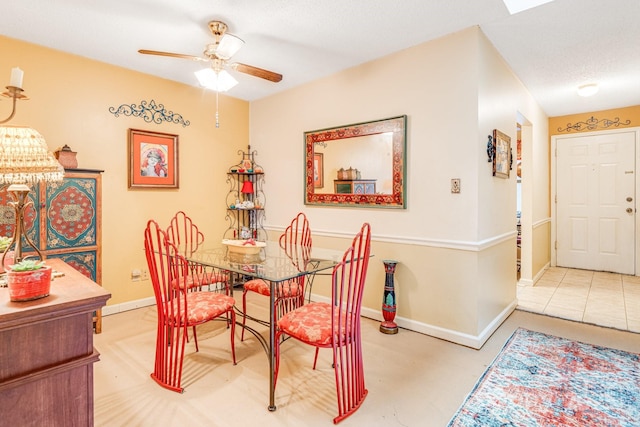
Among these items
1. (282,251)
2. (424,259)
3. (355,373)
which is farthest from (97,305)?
(424,259)

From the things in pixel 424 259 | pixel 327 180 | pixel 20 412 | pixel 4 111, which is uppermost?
pixel 4 111

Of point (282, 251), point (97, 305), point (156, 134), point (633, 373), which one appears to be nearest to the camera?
point (97, 305)

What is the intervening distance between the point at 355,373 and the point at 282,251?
108 cm

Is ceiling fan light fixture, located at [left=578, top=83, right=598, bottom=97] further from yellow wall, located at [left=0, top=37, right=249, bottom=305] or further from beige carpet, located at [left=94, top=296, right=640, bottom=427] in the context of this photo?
yellow wall, located at [left=0, top=37, right=249, bottom=305]

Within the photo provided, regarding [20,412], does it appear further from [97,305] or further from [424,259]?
[424,259]

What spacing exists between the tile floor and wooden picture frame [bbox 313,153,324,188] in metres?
2.50

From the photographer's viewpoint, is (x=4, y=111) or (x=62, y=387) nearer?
(x=62, y=387)

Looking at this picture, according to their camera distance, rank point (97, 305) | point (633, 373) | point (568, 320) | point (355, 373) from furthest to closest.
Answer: point (568, 320)
point (633, 373)
point (355, 373)
point (97, 305)

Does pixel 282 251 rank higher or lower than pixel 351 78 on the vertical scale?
lower

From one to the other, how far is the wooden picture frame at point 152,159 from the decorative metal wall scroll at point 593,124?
572 centimetres

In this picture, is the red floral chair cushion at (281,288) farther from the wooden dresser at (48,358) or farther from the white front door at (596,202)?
the white front door at (596,202)

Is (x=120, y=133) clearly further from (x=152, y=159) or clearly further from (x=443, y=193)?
(x=443, y=193)

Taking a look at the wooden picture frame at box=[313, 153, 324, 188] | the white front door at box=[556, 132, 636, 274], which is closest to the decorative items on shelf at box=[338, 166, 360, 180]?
the wooden picture frame at box=[313, 153, 324, 188]

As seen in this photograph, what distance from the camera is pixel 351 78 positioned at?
3365mm
